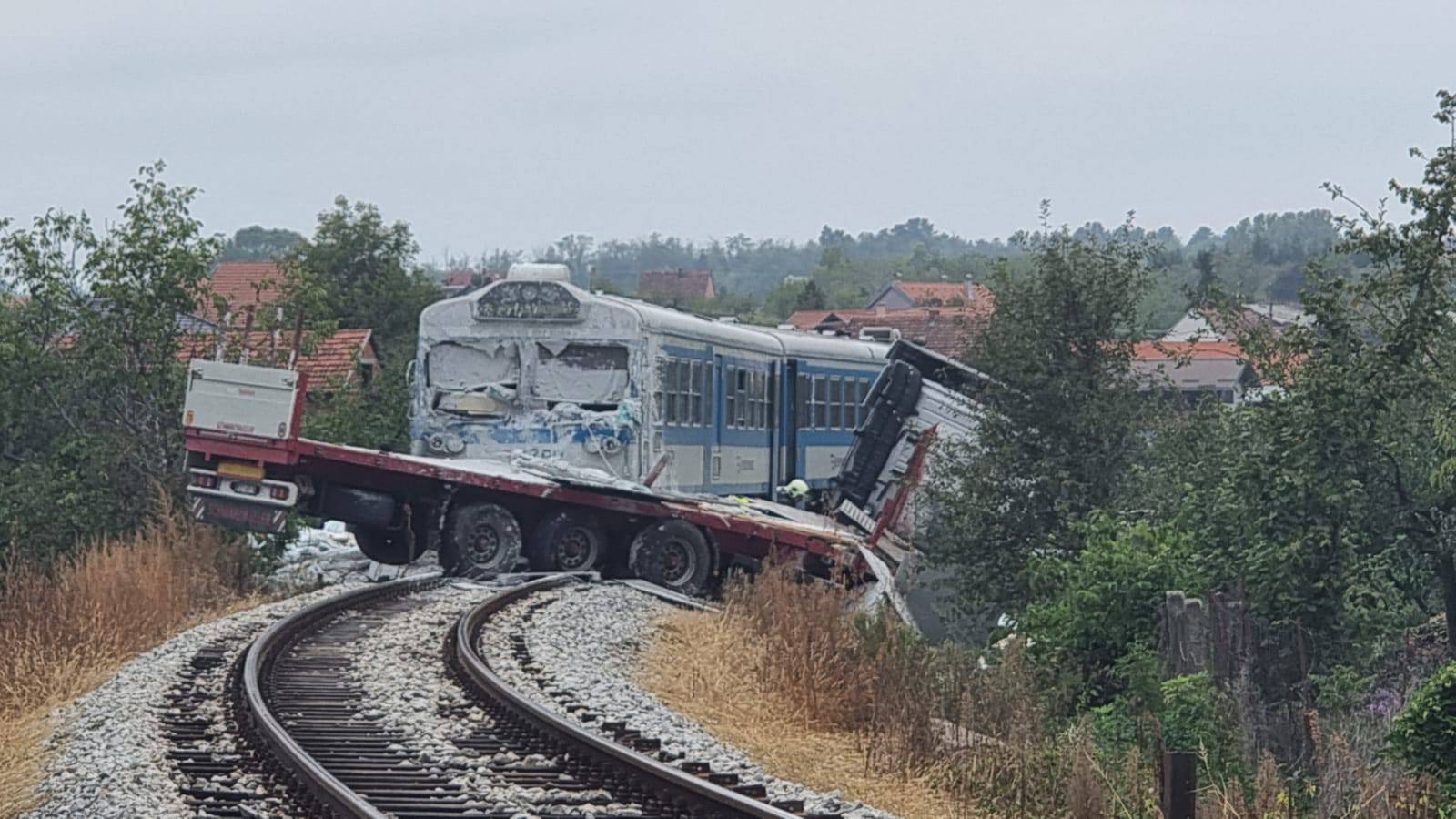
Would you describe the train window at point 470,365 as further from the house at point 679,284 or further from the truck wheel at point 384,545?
the house at point 679,284

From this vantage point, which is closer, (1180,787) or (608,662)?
(1180,787)

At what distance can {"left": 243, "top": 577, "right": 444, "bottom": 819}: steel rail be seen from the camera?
8.62 meters

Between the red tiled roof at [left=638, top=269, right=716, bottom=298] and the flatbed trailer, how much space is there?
103m

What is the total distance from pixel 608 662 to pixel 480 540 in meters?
6.95

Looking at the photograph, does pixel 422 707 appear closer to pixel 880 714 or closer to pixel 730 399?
pixel 880 714

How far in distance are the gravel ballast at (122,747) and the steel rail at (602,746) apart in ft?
5.18

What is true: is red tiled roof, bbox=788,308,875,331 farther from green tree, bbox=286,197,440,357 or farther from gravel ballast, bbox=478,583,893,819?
gravel ballast, bbox=478,583,893,819

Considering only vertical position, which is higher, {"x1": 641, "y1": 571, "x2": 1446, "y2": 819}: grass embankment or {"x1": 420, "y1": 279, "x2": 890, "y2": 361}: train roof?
{"x1": 420, "y1": 279, "x2": 890, "y2": 361}: train roof

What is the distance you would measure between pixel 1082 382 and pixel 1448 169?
5496mm

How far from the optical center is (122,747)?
1021cm

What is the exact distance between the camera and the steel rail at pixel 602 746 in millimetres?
8469

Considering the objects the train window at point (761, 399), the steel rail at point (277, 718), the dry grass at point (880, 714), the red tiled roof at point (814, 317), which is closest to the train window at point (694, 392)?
the train window at point (761, 399)

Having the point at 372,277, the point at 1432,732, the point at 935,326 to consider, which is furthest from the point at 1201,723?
the point at 935,326

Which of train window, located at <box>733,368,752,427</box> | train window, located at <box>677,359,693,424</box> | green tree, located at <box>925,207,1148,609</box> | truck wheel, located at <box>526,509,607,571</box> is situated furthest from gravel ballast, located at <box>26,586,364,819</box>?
train window, located at <box>733,368,752,427</box>
